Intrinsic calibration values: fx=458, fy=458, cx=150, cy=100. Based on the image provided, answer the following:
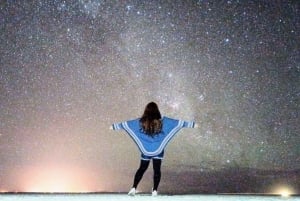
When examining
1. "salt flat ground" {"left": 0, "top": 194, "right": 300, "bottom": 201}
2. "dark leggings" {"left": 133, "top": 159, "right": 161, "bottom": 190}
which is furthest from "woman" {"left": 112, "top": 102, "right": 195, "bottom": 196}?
"salt flat ground" {"left": 0, "top": 194, "right": 300, "bottom": 201}

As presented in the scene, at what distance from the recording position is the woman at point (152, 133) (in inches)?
295

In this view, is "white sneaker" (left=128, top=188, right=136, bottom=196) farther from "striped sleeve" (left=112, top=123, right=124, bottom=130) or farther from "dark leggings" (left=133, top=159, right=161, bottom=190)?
"striped sleeve" (left=112, top=123, right=124, bottom=130)

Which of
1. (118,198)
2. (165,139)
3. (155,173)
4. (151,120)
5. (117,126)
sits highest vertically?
(151,120)

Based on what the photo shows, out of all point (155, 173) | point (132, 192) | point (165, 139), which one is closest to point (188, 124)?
point (165, 139)

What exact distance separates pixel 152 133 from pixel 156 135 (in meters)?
0.08

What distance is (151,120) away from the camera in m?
7.52

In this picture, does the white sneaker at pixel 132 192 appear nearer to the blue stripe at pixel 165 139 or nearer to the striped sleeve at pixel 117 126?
the blue stripe at pixel 165 139

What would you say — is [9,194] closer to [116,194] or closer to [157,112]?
[116,194]

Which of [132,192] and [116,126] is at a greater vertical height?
[116,126]

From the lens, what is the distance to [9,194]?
678cm

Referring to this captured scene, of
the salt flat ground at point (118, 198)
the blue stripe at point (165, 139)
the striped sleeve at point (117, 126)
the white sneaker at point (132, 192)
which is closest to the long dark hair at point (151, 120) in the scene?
the blue stripe at point (165, 139)

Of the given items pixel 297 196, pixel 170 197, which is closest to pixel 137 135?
pixel 170 197

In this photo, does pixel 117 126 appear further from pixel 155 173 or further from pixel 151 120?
pixel 155 173

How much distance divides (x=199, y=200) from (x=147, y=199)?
76 centimetres
